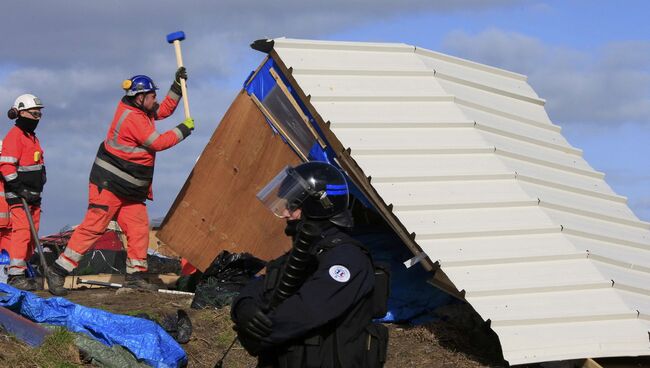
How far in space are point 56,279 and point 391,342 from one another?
3.09 meters

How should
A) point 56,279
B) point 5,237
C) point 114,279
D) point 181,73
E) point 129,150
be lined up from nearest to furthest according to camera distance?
point 56,279
point 129,150
point 181,73
point 114,279
point 5,237

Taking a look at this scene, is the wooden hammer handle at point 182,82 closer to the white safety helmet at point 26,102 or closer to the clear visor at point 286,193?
the white safety helmet at point 26,102

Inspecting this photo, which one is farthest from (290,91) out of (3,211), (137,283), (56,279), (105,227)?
(3,211)

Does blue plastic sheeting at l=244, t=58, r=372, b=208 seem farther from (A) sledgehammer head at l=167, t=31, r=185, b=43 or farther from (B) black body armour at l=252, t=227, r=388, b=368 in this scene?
(B) black body armour at l=252, t=227, r=388, b=368

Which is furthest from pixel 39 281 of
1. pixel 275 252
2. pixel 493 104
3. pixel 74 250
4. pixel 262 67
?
pixel 493 104

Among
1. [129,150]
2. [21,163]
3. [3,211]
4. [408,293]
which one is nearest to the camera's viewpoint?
[408,293]

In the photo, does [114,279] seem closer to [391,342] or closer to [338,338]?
[391,342]

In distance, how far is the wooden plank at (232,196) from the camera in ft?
27.7

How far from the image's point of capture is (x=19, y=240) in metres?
9.09

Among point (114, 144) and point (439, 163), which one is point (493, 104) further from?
point (114, 144)

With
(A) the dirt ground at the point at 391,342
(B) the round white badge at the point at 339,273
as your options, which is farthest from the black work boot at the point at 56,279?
(B) the round white badge at the point at 339,273

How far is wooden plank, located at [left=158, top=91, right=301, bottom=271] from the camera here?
8.45 metres

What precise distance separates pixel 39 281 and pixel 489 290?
14.1ft

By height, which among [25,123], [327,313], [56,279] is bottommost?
[56,279]
